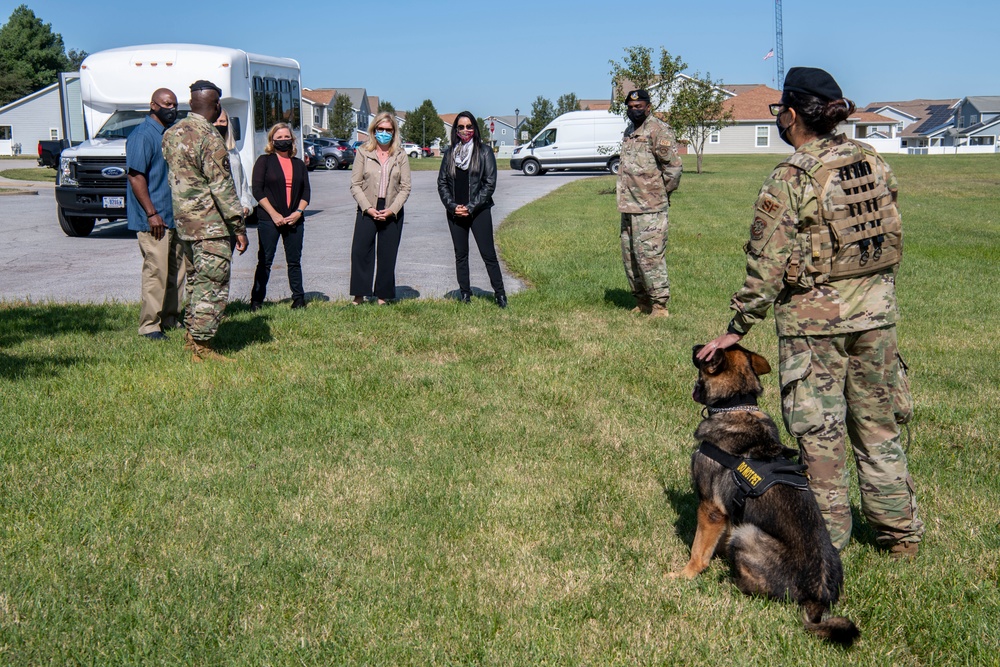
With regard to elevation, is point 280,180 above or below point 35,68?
below

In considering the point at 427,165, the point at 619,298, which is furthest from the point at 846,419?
the point at 427,165

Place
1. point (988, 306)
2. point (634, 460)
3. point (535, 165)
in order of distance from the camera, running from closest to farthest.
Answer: point (634, 460) → point (988, 306) → point (535, 165)

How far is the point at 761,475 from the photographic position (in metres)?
3.65

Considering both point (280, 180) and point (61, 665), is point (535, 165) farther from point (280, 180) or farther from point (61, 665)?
point (61, 665)

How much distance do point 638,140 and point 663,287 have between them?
59.4 inches

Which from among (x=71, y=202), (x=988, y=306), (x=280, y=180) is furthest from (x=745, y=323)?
(x=71, y=202)

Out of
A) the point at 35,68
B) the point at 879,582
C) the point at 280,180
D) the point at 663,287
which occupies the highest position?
the point at 35,68

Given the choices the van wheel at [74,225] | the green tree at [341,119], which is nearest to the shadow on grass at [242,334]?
the van wheel at [74,225]

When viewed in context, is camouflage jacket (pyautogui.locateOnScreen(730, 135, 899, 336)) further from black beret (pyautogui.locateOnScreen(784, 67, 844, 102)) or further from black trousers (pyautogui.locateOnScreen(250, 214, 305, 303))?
black trousers (pyautogui.locateOnScreen(250, 214, 305, 303))

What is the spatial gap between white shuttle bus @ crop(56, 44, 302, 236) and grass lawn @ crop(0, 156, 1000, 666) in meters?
7.59

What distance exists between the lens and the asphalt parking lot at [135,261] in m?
10.8

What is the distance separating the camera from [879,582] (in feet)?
12.8

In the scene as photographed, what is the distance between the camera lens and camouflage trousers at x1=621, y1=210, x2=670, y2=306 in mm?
8992

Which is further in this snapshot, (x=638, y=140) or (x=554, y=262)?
(x=554, y=262)
